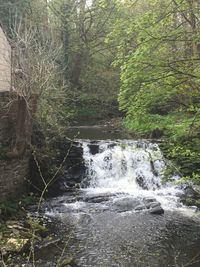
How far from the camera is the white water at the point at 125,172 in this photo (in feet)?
45.5

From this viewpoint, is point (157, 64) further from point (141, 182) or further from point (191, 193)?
point (141, 182)

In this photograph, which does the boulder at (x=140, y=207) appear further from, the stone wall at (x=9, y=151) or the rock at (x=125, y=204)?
the stone wall at (x=9, y=151)

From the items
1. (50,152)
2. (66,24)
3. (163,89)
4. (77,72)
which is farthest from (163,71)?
(77,72)

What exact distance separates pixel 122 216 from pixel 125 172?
154 inches

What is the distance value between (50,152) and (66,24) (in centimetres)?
1422

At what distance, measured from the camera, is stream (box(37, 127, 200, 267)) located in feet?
27.8

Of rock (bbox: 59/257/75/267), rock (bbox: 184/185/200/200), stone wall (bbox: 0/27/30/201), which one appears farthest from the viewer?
rock (bbox: 184/185/200/200)

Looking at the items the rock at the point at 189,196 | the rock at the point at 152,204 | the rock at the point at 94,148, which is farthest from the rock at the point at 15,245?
the rock at the point at 94,148

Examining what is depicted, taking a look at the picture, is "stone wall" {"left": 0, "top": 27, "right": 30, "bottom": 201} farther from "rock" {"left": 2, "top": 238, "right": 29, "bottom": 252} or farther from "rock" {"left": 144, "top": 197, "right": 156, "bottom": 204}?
"rock" {"left": 144, "top": 197, "right": 156, "bottom": 204}

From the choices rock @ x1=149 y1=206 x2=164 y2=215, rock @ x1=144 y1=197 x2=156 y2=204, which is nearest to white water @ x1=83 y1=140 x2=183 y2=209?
rock @ x1=144 y1=197 x2=156 y2=204

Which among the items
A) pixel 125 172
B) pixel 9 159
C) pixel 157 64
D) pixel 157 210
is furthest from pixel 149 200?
pixel 157 64

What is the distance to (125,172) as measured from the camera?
14969mm

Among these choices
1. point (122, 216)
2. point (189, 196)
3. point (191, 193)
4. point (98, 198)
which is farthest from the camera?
point (191, 193)

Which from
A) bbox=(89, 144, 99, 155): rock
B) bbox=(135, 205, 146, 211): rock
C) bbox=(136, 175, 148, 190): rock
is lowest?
bbox=(135, 205, 146, 211): rock
